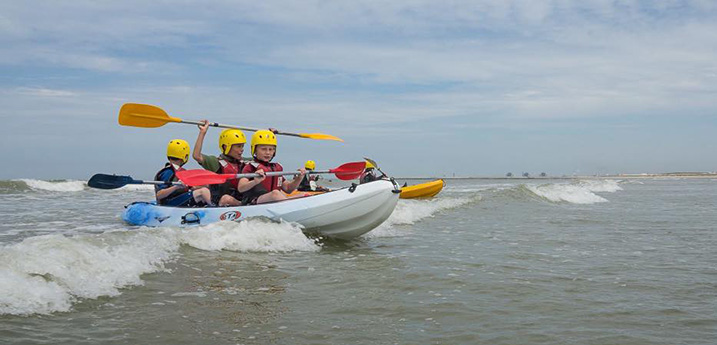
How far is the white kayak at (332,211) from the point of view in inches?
332

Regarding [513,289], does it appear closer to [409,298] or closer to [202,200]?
[409,298]

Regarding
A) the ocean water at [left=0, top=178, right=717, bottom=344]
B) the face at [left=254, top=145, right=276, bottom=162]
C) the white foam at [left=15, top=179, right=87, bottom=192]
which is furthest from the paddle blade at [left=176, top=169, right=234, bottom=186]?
the white foam at [left=15, top=179, right=87, bottom=192]

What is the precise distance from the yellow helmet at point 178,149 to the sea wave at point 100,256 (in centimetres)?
232

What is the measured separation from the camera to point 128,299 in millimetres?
4988

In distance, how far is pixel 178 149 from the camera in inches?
405

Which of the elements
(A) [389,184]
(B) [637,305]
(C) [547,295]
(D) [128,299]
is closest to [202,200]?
(A) [389,184]

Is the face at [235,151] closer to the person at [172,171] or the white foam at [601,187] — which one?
the person at [172,171]

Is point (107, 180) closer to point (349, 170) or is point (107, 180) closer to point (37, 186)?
point (349, 170)

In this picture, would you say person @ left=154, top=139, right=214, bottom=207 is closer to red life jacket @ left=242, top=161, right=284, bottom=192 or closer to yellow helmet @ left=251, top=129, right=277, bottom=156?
red life jacket @ left=242, top=161, right=284, bottom=192

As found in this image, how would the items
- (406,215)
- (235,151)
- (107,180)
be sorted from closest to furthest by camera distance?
1. (235,151)
2. (107,180)
3. (406,215)

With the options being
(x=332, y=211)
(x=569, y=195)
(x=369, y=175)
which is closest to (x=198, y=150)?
(x=332, y=211)

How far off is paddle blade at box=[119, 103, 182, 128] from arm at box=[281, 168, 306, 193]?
2.75 metres

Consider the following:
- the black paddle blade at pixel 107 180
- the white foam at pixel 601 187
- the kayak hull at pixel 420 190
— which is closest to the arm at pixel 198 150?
the black paddle blade at pixel 107 180

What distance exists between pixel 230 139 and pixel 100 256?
363cm
